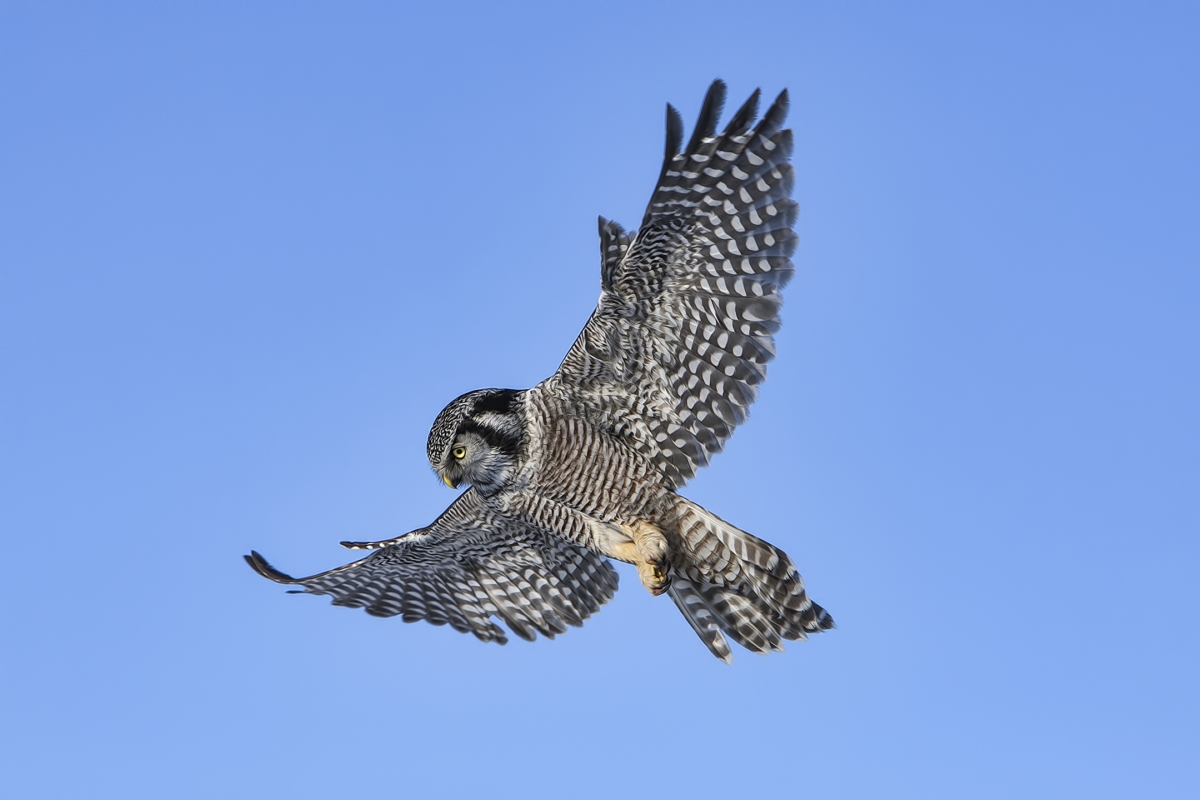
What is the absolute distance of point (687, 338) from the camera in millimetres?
7816

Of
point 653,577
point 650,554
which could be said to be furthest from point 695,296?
point 653,577

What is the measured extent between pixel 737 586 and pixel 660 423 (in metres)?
1.38

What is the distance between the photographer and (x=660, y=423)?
819 cm

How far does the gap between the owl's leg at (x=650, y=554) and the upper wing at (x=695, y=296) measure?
0.40 metres

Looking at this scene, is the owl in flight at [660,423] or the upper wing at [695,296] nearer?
the upper wing at [695,296]

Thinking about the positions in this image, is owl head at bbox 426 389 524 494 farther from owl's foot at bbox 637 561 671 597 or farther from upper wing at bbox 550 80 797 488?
owl's foot at bbox 637 561 671 597

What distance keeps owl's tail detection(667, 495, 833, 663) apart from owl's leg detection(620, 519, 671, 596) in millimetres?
233

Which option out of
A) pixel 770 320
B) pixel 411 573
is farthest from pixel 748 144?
pixel 411 573

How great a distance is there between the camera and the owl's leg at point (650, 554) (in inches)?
320

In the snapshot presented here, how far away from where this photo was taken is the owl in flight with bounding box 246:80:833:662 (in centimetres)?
733

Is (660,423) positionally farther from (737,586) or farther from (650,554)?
(737,586)

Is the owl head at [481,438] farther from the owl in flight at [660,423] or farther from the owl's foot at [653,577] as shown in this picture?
the owl's foot at [653,577]

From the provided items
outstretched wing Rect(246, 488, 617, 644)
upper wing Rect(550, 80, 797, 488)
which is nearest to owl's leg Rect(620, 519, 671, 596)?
upper wing Rect(550, 80, 797, 488)

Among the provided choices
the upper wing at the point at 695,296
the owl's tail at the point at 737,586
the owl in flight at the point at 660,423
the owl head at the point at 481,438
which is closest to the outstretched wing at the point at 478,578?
the owl in flight at the point at 660,423
